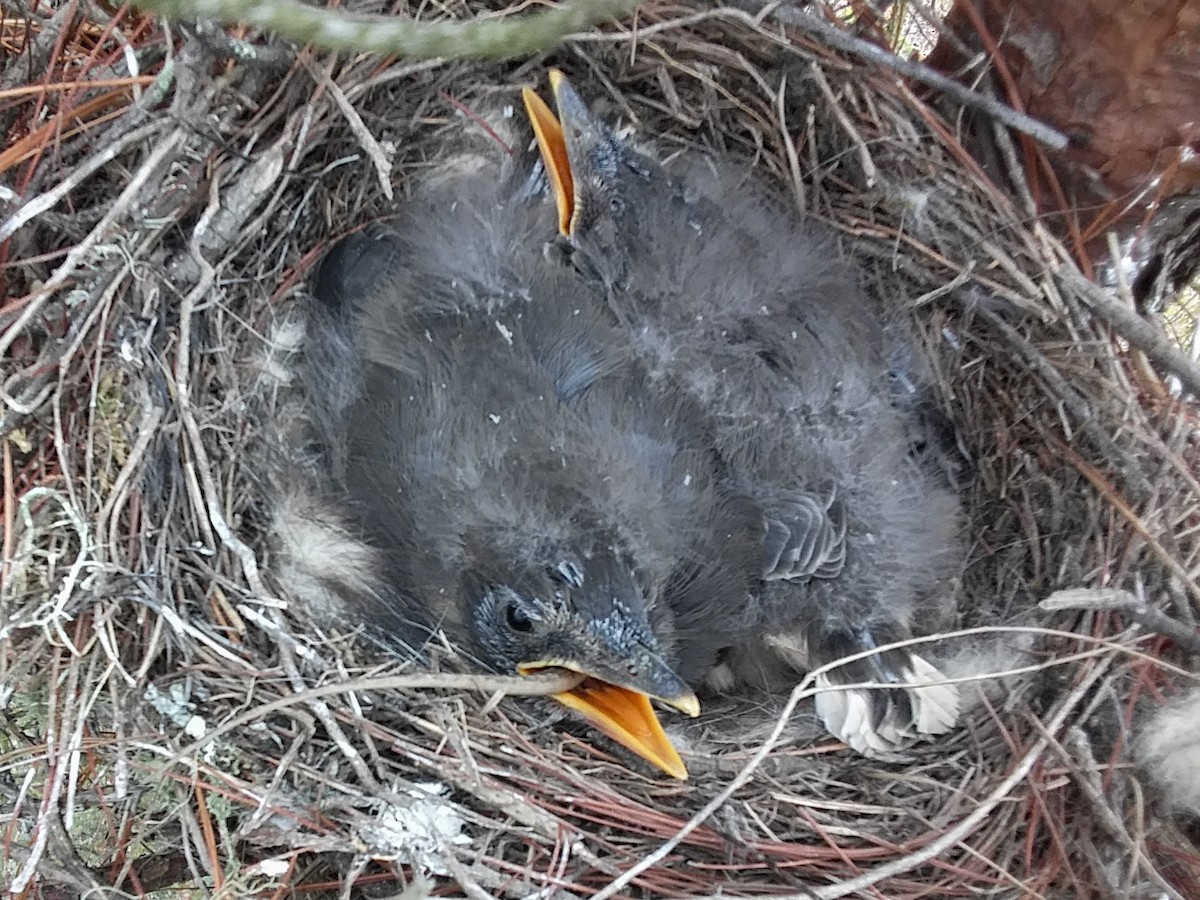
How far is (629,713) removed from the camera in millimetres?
1541

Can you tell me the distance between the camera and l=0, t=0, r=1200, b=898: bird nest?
147 cm

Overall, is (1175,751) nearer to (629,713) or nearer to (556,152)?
(629,713)

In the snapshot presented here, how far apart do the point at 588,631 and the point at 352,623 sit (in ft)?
1.53

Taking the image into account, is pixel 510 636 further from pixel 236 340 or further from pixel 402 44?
pixel 402 44

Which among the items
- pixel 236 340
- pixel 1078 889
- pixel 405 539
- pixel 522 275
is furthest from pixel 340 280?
pixel 1078 889

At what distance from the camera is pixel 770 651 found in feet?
6.00

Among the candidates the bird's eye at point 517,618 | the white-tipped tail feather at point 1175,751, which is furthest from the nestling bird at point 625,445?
the white-tipped tail feather at point 1175,751

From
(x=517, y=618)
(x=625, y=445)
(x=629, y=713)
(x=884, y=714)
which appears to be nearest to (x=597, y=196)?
(x=625, y=445)

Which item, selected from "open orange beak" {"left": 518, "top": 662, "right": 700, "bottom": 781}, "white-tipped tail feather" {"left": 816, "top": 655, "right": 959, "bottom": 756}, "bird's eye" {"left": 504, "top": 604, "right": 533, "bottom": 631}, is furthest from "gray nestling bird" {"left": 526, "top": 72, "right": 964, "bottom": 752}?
"bird's eye" {"left": 504, "top": 604, "right": 533, "bottom": 631}

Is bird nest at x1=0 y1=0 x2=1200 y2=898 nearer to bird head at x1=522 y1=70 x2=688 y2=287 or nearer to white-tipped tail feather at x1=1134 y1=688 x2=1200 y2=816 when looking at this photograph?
white-tipped tail feather at x1=1134 y1=688 x2=1200 y2=816

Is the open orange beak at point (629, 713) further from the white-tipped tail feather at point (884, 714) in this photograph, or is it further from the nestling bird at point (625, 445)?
the white-tipped tail feather at point (884, 714)

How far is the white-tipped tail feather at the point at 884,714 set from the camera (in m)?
1.64

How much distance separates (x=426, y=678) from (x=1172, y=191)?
142cm

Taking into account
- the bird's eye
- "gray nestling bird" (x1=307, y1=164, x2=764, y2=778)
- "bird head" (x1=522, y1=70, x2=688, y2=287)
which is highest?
"bird head" (x1=522, y1=70, x2=688, y2=287)
